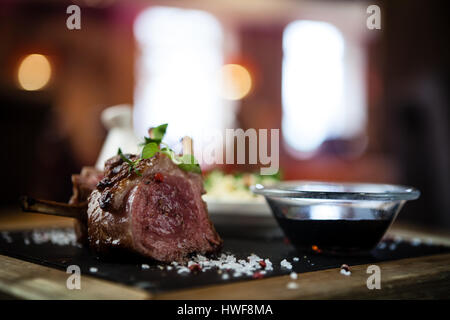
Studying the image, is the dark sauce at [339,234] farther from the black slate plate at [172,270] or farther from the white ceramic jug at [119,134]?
the white ceramic jug at [119,134]

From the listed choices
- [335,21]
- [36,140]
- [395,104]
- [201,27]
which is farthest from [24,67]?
[335,21]

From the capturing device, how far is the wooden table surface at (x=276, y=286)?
1.05m

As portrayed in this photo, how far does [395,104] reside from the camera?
6.10 meters

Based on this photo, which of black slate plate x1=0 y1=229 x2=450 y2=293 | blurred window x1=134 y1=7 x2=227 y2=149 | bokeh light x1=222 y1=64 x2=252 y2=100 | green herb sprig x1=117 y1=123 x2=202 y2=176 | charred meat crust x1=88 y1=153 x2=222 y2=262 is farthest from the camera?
bokeh light x1=222 y1=64 x2=252 y2=100

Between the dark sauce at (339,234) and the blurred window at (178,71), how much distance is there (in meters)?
7.10

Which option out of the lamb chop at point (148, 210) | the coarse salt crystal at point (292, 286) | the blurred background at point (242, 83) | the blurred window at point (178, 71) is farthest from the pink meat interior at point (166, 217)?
the blurred window at point (178, 71)

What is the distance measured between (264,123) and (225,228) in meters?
8.22

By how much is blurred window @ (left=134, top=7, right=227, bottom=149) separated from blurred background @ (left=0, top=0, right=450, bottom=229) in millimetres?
21

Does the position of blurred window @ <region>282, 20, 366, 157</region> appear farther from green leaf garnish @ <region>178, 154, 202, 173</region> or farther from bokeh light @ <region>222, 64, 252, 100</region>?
green leaf garnish @ <region>178, 154, 202, 173</region>

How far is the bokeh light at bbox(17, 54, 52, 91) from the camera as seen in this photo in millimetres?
7589

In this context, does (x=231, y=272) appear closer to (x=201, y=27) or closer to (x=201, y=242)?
(x=201, y=242)

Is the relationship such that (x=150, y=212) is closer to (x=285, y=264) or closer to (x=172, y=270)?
(x=172, y=270)

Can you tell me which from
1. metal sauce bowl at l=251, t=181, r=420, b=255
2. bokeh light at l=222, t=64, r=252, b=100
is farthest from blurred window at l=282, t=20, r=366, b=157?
metal sauce bowl at l=251, t=181, r=420, b=255

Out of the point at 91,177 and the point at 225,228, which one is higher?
the point at 91,177
